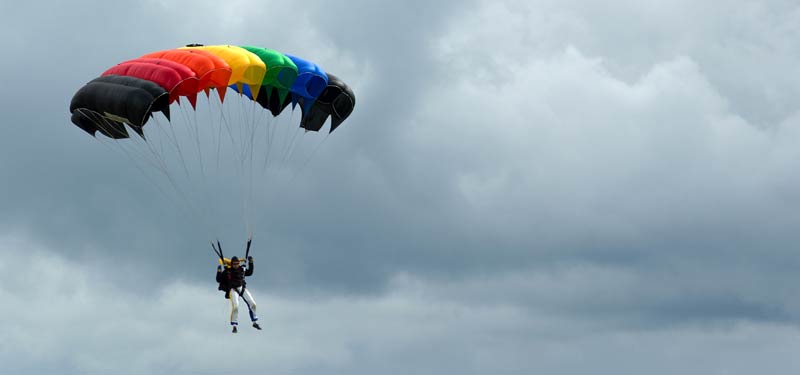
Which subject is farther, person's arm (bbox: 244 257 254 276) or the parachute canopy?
person's arm (bbox: 244 257 254 276)

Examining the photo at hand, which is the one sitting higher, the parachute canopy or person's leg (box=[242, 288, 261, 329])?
the parachute canopy

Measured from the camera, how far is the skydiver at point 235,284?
5194 centimetres

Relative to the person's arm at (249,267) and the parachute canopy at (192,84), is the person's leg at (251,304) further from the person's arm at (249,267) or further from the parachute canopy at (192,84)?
the parachute canopy at (192,84)

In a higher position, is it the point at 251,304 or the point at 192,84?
the point at 192,84

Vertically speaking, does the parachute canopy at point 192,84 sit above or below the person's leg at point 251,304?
above

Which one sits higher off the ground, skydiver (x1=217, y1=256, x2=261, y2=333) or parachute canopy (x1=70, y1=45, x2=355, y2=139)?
parachute canopy (x1=70, y1=45, x2=355, y2=139)

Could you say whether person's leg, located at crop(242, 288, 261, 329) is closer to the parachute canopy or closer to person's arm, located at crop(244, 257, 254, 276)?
person's arm, located at crop(244, 257, 254, 276)

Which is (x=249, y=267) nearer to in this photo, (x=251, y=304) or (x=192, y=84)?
(x=251, y=304)

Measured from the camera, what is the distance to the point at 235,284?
171 ft

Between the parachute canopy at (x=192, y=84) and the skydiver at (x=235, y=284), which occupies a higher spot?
the parachute canopy at (x=192, y=84)

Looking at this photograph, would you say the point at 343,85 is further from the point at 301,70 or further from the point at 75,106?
the point at 75,106

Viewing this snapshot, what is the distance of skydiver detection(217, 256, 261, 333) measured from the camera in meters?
51.9

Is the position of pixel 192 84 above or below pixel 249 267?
above

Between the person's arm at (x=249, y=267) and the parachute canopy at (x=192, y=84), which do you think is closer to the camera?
the parachute canopy at (x=192, y=84)
